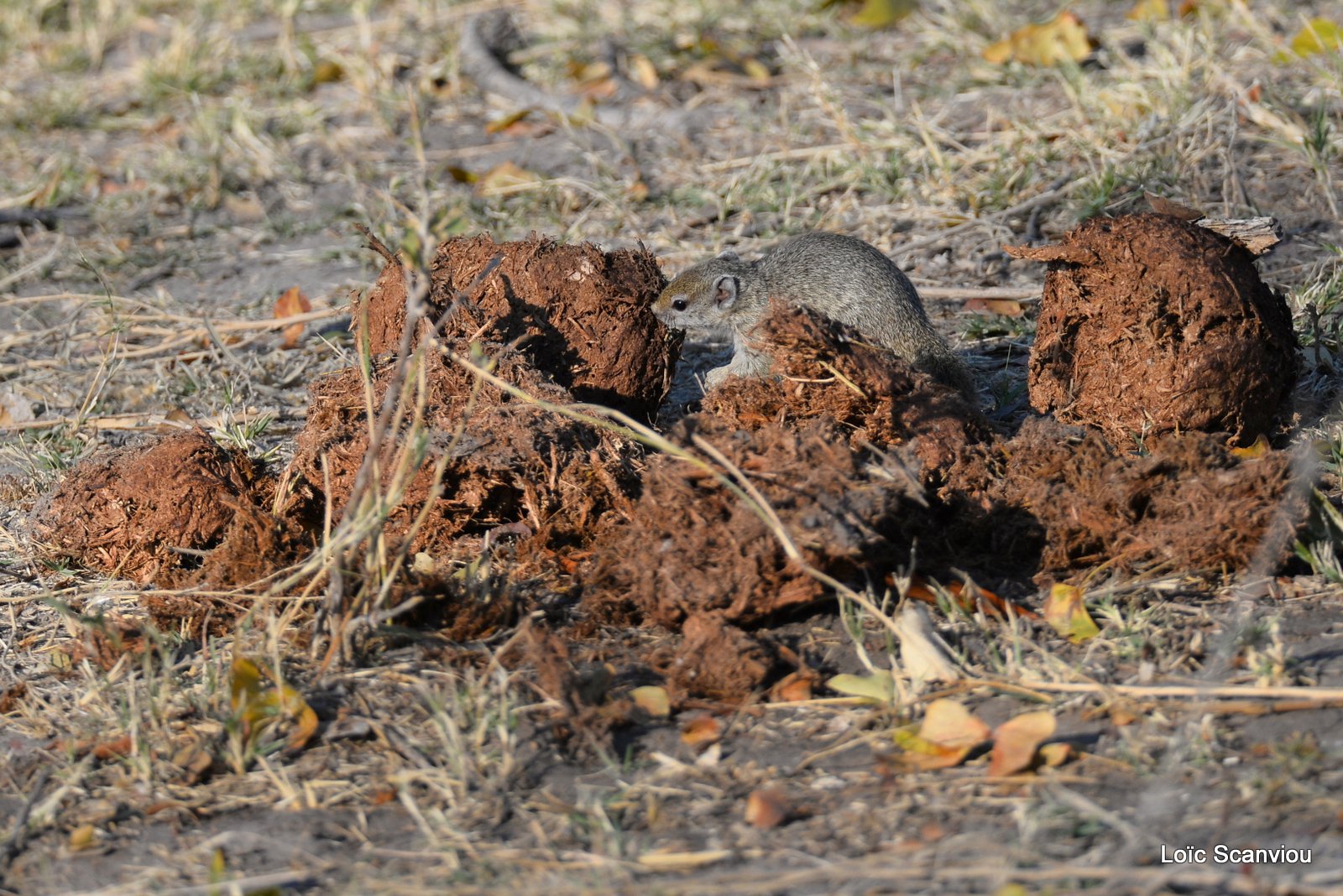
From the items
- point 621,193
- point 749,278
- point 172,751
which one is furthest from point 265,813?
point 621,193

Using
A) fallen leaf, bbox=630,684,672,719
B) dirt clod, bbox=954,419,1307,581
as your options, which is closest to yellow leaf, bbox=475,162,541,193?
dirt clod, bbox=954,419,1307,581

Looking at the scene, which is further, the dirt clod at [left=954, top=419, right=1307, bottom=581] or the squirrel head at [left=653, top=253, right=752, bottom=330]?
the squirrel head at [left=653, top=253, right=752, bottom=330]

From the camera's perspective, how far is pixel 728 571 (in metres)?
3.12

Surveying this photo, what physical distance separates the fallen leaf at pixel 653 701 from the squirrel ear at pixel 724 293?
2163mm

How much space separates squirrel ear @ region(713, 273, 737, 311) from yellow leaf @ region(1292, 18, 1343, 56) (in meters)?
3.49

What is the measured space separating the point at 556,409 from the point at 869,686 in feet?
3.19

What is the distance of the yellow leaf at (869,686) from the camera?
115 inches

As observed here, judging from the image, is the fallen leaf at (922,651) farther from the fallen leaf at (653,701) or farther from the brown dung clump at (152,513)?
the brown dung clump at (152,513)

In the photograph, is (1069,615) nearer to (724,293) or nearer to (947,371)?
(947,371)

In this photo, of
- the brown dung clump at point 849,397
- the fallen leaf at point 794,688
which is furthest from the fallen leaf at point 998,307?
the fallen leaf at point 794,688

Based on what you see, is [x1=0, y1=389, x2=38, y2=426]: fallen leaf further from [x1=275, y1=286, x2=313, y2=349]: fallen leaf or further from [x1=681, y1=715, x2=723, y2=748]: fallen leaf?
[x1=681, y1=715, x2=723, y2=748]: fallen leaf

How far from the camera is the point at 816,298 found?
4.71 m

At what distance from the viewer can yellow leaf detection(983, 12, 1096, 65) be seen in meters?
7.04

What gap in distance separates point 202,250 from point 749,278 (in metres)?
3.31
